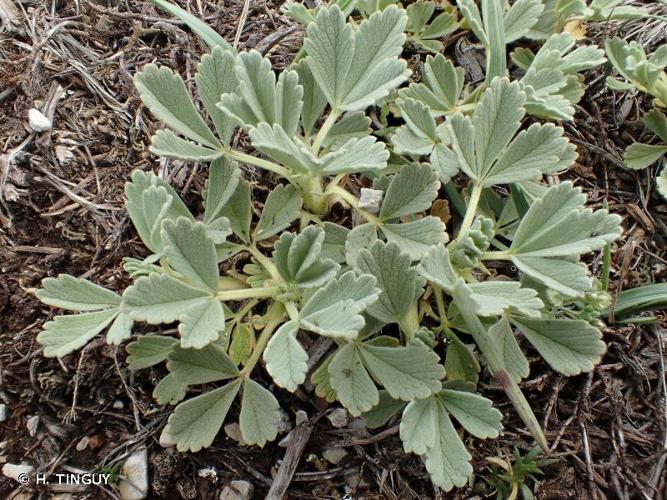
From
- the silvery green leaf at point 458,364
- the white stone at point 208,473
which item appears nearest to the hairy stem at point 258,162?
the silvery green leaf at point 458,364

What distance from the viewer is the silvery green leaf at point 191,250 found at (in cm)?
120

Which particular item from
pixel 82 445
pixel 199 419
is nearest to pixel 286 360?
pixel 199 419

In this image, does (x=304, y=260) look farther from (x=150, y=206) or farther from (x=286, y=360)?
(x=150, y=206)

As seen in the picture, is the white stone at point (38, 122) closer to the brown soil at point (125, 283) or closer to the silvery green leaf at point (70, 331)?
the brown soil at point (125, 283)

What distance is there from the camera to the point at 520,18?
5.70ft

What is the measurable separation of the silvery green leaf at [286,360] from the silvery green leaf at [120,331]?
34cm

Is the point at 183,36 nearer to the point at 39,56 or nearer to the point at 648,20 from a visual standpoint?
the point at 39,56

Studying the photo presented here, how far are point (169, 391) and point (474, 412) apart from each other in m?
0.77

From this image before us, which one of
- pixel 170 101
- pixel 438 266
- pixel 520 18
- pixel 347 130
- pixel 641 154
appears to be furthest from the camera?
pixel 641 154

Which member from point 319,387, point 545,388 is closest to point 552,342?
point 545,388

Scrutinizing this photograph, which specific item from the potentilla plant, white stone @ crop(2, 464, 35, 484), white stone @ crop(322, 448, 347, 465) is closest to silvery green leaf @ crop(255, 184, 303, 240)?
the potentilla plant

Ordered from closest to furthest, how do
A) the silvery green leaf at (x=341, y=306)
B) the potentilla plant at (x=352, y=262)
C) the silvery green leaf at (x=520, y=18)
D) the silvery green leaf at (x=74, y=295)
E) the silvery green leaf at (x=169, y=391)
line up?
1. the silvery green leaf at (x=341, y=306)
2. the potentilla plant at (x=352, y=262)
3. the silvery green leaf at (x=74, y=295)
4. the silvery green leaf at (x=169, y=391)
5. the silvery green leaf at (x=520, y=18)

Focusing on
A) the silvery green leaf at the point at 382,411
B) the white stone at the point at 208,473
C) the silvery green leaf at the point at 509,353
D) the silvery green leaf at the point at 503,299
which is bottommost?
the white stone at the point at 208,473

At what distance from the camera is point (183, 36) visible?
78.3 inches
